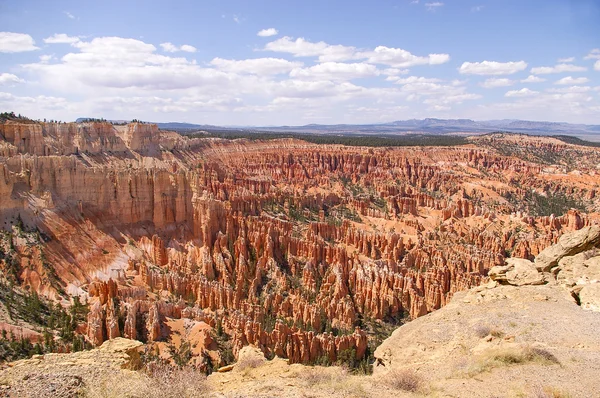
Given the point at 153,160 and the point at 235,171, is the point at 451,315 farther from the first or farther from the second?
the point at 235,171

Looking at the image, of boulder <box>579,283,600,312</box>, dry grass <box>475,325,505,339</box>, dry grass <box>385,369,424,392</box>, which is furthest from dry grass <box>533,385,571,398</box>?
boulder <box>579,283,600,312</box>

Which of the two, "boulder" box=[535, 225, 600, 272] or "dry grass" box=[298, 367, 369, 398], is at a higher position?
"boulder" box=[535, 225, 600, 272]

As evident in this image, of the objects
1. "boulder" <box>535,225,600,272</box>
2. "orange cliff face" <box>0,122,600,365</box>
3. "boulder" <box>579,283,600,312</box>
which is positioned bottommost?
"orange cliff face" <box>0,122,600,365</box>

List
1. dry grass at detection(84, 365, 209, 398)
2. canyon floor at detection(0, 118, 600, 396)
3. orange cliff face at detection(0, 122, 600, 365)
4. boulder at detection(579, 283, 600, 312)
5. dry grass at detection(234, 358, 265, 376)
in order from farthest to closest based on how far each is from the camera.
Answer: orange cliff face at detection(0, 122, 600, 365)
boulder at detection(579, 283, 600, 312)
dry grass at detection(234, 358, 265, 376)
canyon floor at detection(0, 118, 600, 396)
dry grass at detection(84, 365, 209, 398)

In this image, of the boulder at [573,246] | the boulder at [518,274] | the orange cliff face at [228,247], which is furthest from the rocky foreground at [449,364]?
the orange cliff face at [228,247]

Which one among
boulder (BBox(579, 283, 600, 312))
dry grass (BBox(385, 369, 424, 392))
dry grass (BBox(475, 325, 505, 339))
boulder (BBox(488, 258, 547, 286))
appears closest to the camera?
dry grass (BBox(385, 369, 424, 392))

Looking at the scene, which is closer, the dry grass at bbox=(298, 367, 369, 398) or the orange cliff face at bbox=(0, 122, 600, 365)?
the dry grass at bbox=(298, 367, 369, 398)

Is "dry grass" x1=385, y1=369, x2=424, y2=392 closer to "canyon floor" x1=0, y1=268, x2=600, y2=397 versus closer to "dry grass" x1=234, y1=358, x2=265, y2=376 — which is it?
"canyon floor" x1=0, y1=268, x2=600, y2=397

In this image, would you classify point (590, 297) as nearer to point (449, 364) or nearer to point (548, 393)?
point (449, 364)
